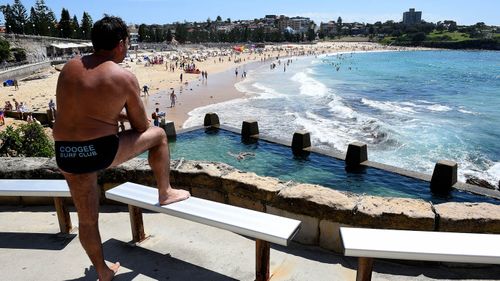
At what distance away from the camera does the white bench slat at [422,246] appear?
242cm

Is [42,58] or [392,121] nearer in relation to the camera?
[392,121]

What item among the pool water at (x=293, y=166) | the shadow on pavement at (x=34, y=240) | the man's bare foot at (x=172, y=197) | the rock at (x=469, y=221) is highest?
the man's bare foot at (x=172, y=197)

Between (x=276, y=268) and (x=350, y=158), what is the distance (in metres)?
11.2

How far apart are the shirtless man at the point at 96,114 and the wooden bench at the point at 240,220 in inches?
24.4

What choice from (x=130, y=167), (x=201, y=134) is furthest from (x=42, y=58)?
(x=130, y=167)

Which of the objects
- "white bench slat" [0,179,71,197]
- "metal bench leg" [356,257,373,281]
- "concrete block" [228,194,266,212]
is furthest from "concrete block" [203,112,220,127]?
"metal bench leg" [356,257,373,281]

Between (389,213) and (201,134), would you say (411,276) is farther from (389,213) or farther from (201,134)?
(201,134)

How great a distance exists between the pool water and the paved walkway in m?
7.86

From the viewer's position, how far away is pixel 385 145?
18.4m

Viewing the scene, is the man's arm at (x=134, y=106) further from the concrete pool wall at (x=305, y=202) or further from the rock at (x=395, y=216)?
the rock at (x=395, y=216)

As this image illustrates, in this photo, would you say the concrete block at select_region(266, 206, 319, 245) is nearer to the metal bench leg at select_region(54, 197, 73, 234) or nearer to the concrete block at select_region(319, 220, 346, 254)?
the concrete block at select_region(319, 220, 346, 254)

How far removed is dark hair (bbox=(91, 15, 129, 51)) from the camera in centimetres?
242

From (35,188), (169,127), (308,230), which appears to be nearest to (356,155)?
(169,127)

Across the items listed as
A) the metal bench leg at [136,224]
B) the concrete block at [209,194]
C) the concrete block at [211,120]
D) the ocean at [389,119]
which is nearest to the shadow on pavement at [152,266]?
the metal bench leg at [136,224]
